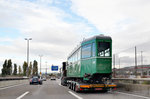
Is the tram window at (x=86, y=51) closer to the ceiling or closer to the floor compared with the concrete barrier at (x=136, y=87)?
closer to the ceiling

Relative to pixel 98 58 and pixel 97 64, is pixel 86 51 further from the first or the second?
pixel 97 64

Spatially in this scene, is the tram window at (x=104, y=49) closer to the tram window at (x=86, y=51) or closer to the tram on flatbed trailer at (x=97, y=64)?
the tram on flatbed trailer at (x=97, y=64)

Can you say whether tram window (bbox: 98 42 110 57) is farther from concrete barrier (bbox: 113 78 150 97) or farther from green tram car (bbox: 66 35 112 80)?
concrete barrier (bbox: 113 78 150 97)

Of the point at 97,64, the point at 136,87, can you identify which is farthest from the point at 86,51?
the point at 136,87

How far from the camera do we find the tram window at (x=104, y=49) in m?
17.4

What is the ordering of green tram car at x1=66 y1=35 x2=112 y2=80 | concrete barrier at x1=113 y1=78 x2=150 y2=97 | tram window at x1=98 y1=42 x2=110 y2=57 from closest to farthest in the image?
concrete barrier at x1=113 y1=78 x2=150 y2=97 < green tram car at x1=66 y1=35 x2=112 y2=80 < tram window at x1=98 y1=42 x2=110 y2=57

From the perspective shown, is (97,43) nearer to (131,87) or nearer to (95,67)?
(95,67)

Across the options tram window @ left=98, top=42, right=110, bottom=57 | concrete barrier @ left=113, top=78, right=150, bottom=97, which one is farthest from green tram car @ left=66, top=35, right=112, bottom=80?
concrete barrier @ left=113, top=78, right=150, bottom=97

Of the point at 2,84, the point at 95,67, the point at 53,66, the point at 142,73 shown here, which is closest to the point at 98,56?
the point at 95,67

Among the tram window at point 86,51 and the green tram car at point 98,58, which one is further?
the tram window at point 86,51

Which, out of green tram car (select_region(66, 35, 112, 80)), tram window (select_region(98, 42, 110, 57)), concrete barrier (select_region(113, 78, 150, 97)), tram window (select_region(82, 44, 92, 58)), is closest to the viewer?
concrete barrier (select_region(113, 78, 150, 97))

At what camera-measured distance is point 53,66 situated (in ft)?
316

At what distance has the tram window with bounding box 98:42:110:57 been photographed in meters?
17.4

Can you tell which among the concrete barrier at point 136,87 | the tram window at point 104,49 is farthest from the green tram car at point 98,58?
the concrete barrier at point 136,87
